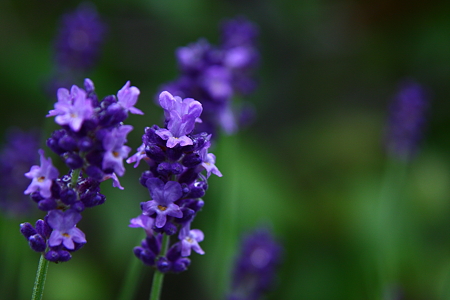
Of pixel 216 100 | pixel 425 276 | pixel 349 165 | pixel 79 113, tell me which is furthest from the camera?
pixel 349 165

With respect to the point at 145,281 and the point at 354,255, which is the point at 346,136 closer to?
the point at 354,255

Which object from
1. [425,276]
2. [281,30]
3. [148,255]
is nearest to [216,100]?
[148,255]

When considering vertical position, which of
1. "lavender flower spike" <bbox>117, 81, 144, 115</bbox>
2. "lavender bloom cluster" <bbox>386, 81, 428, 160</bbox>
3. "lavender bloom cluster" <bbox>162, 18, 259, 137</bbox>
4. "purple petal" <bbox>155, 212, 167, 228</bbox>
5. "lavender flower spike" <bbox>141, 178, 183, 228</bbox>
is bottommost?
"purple petal" <bbox>155, 212, 167, 228</bbox>

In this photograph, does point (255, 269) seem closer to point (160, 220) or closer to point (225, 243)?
point (225, 243)

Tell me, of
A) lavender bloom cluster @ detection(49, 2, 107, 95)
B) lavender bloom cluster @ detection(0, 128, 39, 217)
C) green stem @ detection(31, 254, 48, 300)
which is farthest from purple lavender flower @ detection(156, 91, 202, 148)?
lavender bloom cluster @ detection(49, 2, 107, 95)

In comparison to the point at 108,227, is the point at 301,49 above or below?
above

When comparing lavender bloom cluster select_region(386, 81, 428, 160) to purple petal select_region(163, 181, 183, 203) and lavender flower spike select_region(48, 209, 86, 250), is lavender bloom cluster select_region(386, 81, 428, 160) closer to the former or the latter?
purple petal select_region(163, 181, 183, 203)
